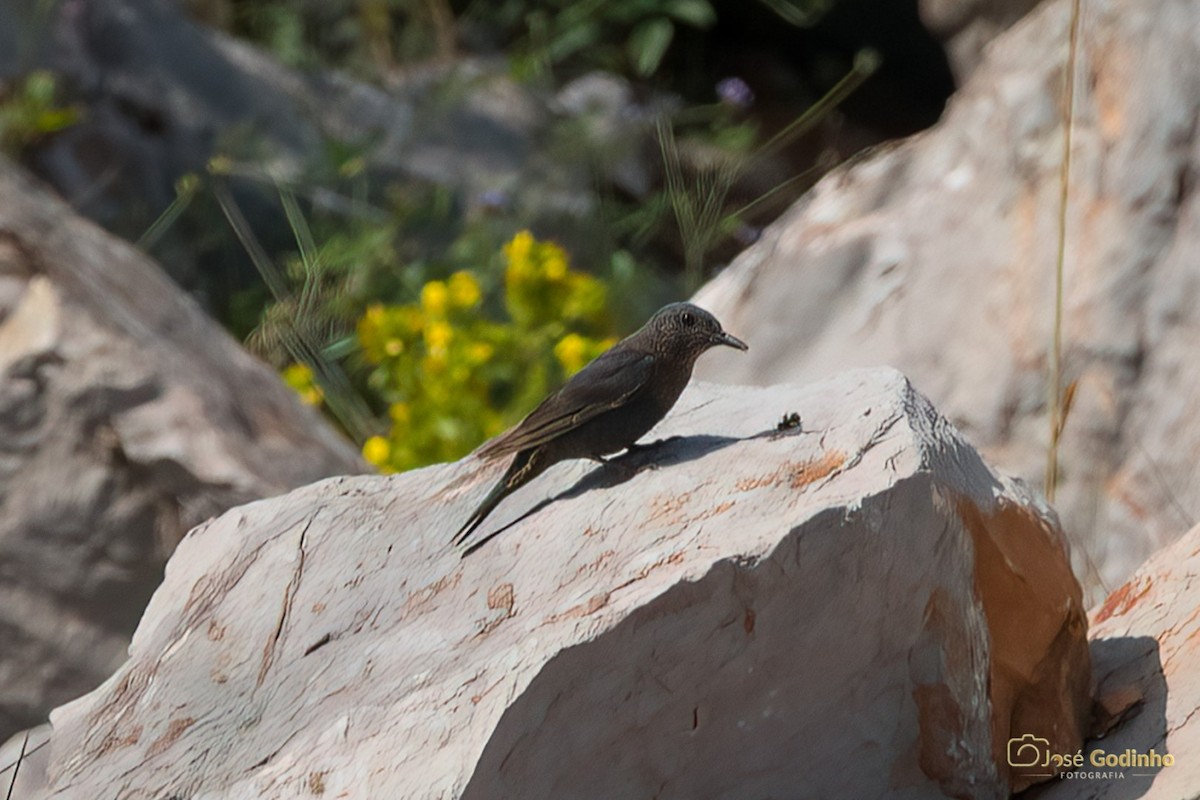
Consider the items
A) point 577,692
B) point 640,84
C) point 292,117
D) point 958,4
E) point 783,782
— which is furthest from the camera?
point 640,84

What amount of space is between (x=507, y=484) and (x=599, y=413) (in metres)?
0.27

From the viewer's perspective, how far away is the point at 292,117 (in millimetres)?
7984

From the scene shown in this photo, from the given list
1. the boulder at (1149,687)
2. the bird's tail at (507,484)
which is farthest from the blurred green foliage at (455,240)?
the boulder at (1149,687)

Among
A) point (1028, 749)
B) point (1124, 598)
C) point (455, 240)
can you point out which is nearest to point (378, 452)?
point (455, 240)

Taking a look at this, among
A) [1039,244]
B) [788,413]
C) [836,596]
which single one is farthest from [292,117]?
[836,596]

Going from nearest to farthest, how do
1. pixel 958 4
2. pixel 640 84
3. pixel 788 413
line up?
pixel 788 413
pixel 958 4
pixel 640 84

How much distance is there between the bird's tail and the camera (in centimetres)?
326

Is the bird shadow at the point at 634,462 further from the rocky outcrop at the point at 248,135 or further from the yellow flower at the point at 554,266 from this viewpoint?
the rocky outcrop at the point at 248,135

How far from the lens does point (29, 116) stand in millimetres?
7000

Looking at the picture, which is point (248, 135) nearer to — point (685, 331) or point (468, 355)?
point (468, 355)

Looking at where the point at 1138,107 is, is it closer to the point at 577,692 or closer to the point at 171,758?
the point at 577,692

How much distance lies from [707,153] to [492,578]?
561cm

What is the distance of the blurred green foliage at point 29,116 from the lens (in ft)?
23.0

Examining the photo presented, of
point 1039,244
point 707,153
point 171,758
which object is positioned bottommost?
point 1039,244
